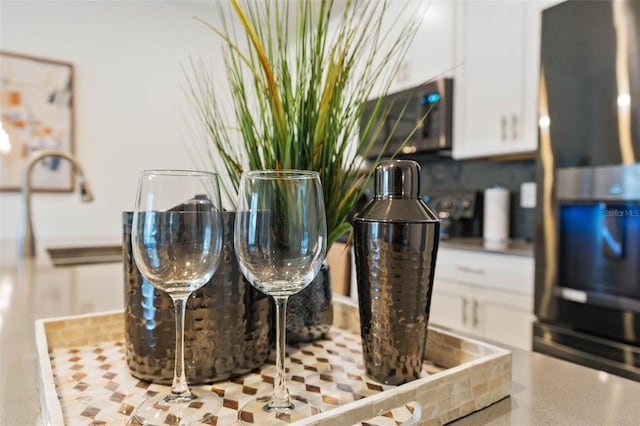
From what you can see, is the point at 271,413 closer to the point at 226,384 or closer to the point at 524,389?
the point at 226,384

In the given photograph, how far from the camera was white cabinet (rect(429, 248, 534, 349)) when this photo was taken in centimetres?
198

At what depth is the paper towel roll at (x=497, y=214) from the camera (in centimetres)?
255

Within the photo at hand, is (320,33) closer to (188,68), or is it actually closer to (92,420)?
(92,420)

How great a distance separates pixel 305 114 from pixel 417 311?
0.29 metres

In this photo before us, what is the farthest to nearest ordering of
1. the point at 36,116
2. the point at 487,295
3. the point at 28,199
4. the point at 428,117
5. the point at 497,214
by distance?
the point at 36,116, the point at 428,117, the point at 497,214, the point at 487,295, the point at 28,199

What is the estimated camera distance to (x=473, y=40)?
2.44 m

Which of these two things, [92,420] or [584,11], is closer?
[92,420]

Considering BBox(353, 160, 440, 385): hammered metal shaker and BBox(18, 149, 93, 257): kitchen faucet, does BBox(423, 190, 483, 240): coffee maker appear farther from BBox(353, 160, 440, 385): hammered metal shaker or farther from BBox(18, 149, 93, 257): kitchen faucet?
BBox(353, 160, 440, 385): hammered metal shaker

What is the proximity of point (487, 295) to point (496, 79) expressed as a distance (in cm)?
110

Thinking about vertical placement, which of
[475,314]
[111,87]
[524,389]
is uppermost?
[111,87]

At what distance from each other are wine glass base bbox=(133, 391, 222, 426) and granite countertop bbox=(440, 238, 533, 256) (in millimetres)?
1789

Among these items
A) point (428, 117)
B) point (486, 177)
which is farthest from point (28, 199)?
point (486, 177)

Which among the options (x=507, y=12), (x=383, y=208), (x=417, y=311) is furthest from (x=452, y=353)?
(x=507, y=12)

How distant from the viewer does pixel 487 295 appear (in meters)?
2.13
